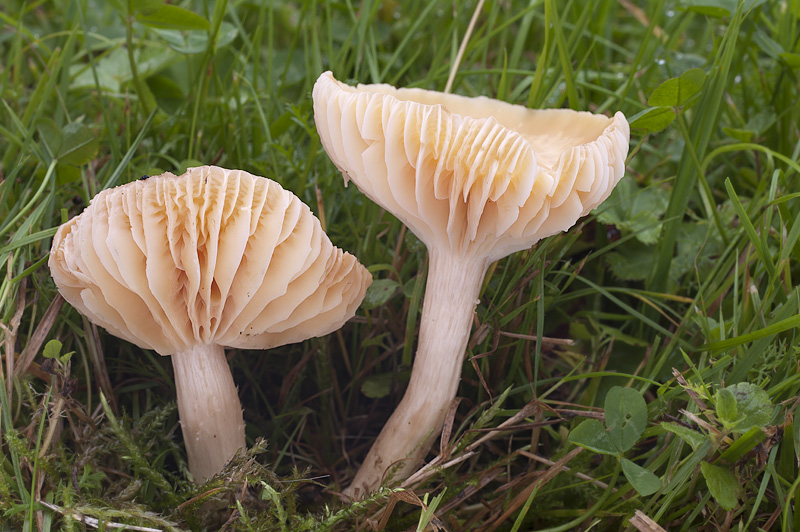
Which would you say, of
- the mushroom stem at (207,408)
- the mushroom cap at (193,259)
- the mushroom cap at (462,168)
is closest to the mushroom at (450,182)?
the mushroom cap at (462,168)

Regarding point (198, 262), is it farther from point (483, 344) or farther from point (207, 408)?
point (483, 344)

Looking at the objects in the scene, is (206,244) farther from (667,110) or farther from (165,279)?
(667,110)

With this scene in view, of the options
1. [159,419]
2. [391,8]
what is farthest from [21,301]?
[391,8]

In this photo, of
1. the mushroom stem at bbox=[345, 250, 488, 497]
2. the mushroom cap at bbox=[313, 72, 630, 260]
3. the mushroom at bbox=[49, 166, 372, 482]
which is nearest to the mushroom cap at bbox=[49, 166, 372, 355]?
the mushroom at bbox=[49, 166, 372, 482]

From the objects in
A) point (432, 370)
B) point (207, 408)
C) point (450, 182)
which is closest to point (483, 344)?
point (432, 370)

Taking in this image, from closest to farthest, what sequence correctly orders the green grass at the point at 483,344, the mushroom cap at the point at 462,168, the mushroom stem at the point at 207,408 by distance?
the mushroom cap at the point at 462,168, the green grass at the point at 483,344, the mushroom stem at the point at 207,408

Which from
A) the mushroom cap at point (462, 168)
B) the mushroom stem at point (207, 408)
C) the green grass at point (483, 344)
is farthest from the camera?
the mushroom stem at point (207, 408)

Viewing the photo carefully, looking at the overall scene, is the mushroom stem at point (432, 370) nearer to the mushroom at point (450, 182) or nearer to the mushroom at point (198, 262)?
the mushroom at point (450, 182)
